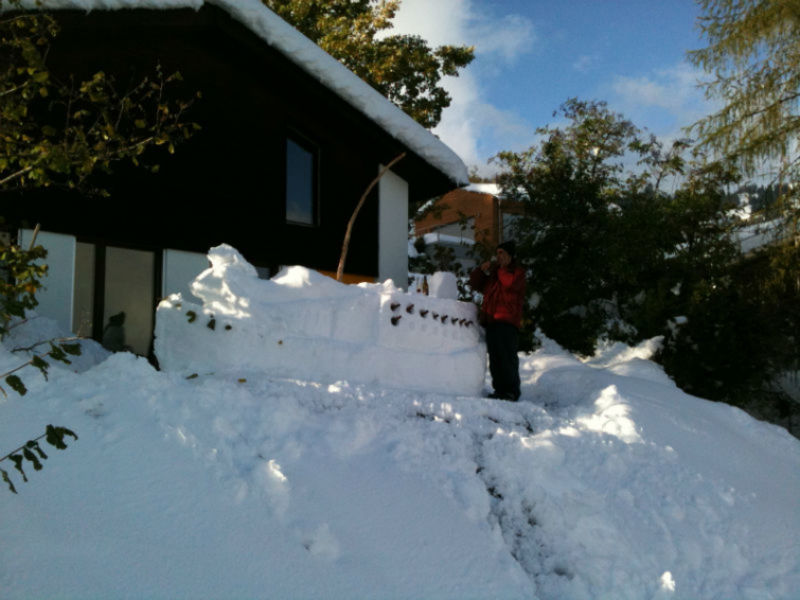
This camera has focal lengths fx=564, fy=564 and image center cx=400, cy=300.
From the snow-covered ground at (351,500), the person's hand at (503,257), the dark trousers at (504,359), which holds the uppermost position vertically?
the person's hand at (503,257)

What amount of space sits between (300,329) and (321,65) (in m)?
5.09

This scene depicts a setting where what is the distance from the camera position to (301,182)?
10.2 meters

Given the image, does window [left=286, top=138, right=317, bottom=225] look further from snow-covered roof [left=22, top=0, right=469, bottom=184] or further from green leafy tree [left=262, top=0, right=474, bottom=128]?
green leafy tree [left=262, top=0, right=474, bottom=128]

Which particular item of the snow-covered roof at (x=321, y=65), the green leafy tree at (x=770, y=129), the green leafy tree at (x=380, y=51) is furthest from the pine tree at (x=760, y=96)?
the green leafy tree at (x=380, y=51)

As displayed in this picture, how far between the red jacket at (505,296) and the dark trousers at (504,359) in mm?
103

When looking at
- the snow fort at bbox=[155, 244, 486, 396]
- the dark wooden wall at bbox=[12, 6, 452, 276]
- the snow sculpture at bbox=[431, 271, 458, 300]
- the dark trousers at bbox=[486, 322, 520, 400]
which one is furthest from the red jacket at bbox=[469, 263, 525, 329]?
the dark wooden wall at bbox=[12, 6, 452, 276]

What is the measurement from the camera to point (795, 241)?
31.2 feet

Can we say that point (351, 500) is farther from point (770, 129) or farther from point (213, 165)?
point (770, 129)

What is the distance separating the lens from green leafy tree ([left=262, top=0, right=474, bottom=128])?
675 inches

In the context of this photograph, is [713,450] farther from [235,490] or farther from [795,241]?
[795,241]

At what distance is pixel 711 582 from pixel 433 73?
17.6 m

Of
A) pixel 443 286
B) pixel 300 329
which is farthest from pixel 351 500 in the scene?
pixel 443 286

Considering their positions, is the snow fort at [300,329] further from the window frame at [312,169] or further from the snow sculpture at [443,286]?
the window frame at [312,169]

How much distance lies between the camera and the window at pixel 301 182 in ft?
32.2
